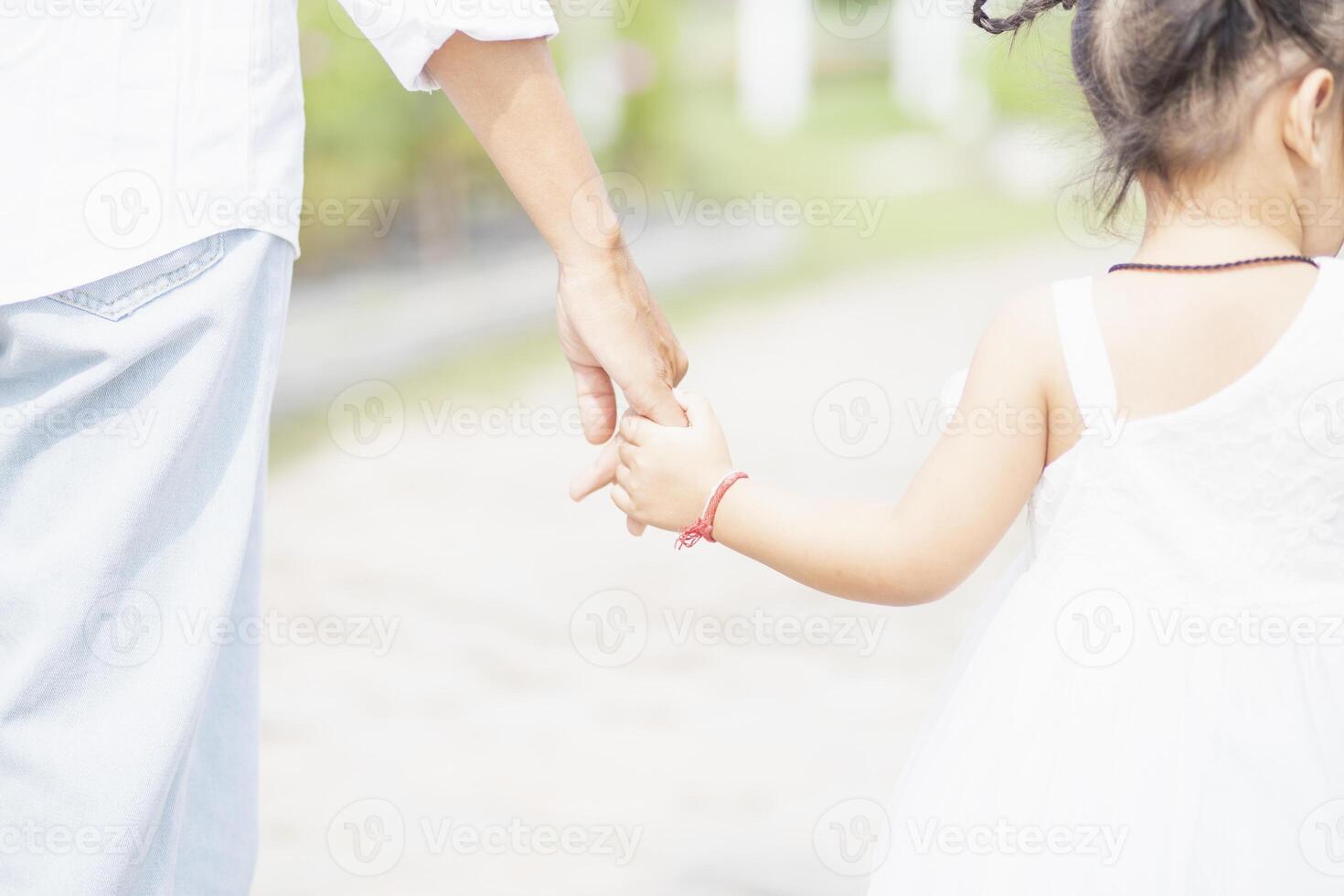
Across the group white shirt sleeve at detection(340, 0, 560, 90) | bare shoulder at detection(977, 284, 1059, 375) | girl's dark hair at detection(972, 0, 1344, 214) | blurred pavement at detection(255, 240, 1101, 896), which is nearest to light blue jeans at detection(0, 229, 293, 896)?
white shirt sleeve at detection(340, 0, 560, 90)

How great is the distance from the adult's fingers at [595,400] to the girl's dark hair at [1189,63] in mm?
821

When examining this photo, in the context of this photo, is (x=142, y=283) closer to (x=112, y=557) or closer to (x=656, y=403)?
(x=112, y=557)

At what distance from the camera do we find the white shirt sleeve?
1479mm

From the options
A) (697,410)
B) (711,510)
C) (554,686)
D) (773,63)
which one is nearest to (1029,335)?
(711,510)

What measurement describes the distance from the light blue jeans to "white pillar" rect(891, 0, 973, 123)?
46.5 ft

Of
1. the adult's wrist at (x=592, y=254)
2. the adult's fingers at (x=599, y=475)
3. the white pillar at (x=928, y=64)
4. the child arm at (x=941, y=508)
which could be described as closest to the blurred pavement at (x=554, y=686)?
the adult's fingers at (x=599, y=475)

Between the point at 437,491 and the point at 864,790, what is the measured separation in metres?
2.41

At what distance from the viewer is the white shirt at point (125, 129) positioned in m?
1.33

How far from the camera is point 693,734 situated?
120 inches

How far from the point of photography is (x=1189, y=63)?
1.32 meters

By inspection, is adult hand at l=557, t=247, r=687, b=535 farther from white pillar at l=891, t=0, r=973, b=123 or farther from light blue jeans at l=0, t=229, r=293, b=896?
white pillar at l=891, t=0, r=973, b=123

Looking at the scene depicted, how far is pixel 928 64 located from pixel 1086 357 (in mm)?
14523

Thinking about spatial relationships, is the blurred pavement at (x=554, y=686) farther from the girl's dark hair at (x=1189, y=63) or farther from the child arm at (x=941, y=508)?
the girl's dark hair at (x=1189, y=63)

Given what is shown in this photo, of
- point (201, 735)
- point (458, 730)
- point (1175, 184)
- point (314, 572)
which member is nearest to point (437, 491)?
point (314, 572)
